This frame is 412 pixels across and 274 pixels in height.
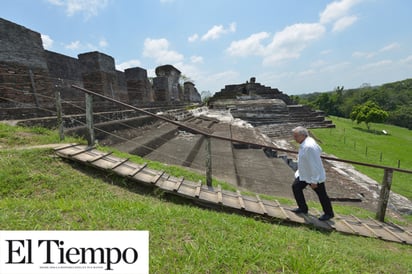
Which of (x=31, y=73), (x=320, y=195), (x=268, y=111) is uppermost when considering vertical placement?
(x=31, y=73)

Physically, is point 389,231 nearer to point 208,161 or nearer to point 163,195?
point 208,161

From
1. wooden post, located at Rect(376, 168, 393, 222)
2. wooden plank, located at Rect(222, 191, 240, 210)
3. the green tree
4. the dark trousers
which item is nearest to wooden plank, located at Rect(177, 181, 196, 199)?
wooden plank, located at Rect(222, 191, 240, 210)

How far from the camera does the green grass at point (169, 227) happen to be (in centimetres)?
145

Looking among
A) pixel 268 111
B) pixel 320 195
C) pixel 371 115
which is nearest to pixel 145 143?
Result: pixel 320 195

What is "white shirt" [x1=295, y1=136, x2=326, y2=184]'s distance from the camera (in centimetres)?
269

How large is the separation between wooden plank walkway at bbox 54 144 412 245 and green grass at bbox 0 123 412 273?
161 millimetres

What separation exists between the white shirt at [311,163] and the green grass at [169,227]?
0.73 meters

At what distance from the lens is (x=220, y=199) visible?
276 cm

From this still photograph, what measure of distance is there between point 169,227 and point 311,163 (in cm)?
215

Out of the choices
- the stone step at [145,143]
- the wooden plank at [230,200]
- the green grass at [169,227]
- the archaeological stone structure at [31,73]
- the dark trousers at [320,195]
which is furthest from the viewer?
the stone step at [145,143]

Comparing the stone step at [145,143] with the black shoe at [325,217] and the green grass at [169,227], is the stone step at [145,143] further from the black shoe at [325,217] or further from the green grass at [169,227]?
the black shoe at [325,217]

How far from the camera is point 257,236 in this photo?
1.86 m

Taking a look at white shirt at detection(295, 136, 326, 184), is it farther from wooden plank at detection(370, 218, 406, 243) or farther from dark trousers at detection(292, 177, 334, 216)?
wooden plank at detection(370, 218, 406, 243)

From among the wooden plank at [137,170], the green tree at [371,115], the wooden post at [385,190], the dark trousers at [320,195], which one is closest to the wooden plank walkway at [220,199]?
the wooden plank at [137,170]
